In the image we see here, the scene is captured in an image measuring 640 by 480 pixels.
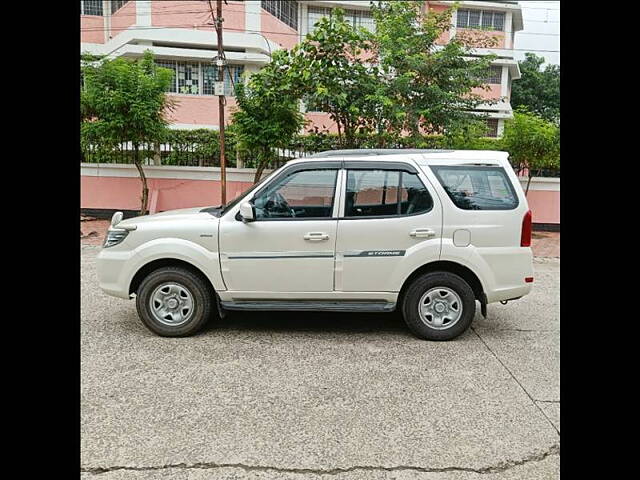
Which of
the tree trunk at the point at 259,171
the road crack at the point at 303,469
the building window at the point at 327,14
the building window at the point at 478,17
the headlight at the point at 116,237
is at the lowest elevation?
the road crack at the point at 303,469

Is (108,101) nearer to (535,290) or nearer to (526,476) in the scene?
(535,290)

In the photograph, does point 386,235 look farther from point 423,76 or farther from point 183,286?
point 423,76

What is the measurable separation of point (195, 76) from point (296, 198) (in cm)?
1658

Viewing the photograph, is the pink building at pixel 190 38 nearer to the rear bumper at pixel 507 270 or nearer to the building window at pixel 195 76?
the building window at pixel 195 76

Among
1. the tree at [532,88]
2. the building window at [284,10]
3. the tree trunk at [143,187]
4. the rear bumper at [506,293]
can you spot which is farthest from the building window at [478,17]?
the rear bumper at [506,293]

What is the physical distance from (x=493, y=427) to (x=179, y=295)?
318 cm

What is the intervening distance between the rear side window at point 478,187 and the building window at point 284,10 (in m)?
16.9

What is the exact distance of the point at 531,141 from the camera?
43.0 feet

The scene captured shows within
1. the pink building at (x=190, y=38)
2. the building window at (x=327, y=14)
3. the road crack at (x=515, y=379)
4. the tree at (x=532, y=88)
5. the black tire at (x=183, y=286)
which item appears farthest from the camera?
the tree at (x=532, y=88)

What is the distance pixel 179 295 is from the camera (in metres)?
5.19

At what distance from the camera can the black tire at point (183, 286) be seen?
5145mm

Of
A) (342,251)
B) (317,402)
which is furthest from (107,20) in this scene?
(317,402)
